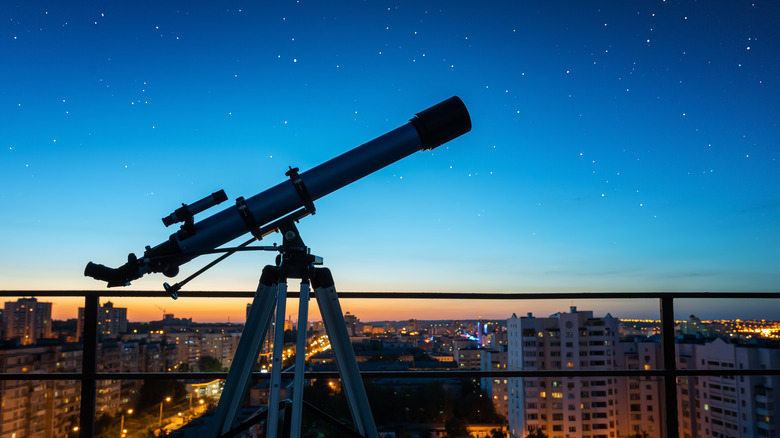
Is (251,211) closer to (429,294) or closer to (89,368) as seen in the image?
(429,294)

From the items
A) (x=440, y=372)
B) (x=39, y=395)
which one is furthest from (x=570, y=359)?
(x=39, y=395)

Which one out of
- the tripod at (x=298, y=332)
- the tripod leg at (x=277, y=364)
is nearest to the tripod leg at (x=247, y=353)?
the tripod at (x=298, y=332)

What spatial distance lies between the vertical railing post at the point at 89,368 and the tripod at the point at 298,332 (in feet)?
3.67

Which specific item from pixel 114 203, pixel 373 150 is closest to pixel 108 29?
pixel 114 203

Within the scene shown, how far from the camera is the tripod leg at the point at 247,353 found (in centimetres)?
170

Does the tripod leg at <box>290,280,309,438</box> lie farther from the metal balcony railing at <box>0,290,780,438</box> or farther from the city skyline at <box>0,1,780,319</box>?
the city skyline at <box>0,1,780,319</box>

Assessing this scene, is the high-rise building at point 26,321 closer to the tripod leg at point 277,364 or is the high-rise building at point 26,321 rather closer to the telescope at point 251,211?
the telescope at point 251,211

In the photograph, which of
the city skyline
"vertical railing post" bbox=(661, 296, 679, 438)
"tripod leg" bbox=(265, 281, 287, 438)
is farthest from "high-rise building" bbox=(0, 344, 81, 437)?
"vertical railing post" bbox=(661, 296, 679, 438)

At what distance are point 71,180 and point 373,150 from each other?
5.32m

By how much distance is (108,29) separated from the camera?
452cm

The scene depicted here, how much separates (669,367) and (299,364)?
2232 millimetres

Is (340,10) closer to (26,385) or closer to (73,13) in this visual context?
(73,13)

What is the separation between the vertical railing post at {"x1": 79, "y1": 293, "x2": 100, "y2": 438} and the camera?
2.36 m

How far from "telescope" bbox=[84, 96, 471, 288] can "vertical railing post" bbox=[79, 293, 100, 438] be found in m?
0.64
